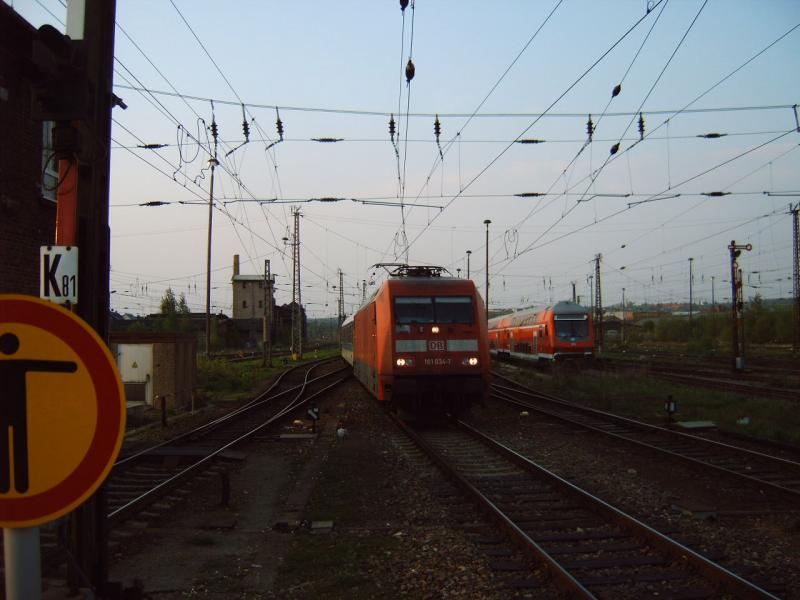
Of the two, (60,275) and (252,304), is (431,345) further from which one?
(252,304)

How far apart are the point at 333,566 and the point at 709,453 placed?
7.60 metres

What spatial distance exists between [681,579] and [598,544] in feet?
3.08

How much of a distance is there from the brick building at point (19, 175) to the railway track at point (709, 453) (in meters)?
10.9

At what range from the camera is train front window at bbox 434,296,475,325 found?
13.6m

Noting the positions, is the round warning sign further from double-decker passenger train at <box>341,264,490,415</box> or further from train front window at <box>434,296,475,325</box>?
train front window at <box>434,296,475,325</box>

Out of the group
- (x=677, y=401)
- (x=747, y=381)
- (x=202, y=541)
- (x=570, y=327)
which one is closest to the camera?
(x=202, y=541)

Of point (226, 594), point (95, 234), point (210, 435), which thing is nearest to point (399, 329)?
point (210, 435)

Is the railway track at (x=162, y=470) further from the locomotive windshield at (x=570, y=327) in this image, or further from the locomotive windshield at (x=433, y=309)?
the locomotive windshield at (x=570, y=327)

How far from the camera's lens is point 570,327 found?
97.7 ft

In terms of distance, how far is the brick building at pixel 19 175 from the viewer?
10359mm

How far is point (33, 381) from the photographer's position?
2.01 m

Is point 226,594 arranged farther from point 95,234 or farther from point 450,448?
point 450,448

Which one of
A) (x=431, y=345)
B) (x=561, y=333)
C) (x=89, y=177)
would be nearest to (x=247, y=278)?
(x=561, y=333)

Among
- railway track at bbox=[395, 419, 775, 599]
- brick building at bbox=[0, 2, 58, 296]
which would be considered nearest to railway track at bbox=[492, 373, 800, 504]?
railway track at bbox=[395, 419, 775, 599]
